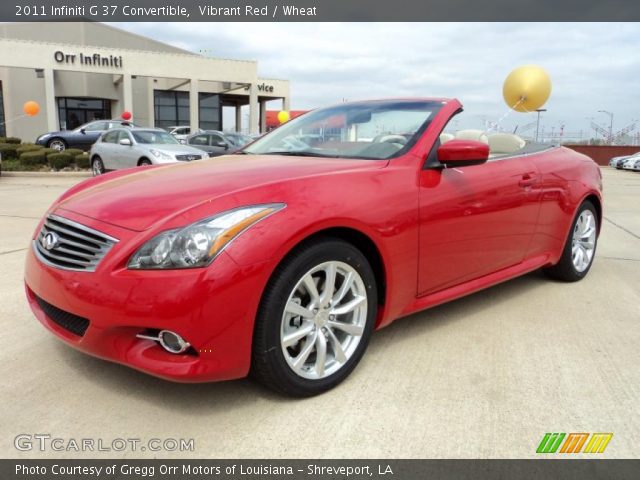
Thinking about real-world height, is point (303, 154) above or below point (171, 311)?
above

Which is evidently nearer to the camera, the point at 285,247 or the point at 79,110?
the point at 285,247

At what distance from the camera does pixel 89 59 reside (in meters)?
28.6

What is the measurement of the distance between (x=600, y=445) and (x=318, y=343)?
4.07ft

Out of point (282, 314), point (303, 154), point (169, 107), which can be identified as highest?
point (169, 107)

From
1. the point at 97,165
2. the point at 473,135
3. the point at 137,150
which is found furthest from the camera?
the point at 97,165

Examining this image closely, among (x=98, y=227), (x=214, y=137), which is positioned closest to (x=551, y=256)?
(x=98, y=227)

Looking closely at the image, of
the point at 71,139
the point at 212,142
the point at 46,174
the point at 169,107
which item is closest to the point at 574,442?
the point at 212,142

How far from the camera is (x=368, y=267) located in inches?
104

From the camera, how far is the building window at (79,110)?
33.1 metres

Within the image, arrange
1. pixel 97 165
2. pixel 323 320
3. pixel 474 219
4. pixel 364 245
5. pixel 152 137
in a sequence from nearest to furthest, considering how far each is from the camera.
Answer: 1. pixel 323 320
2. pixel 364 245
3. pixel 474 219
4. pixel 152 137
5. pixel 97 165

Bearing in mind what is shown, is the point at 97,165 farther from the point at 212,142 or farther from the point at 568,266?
the point at 568,266

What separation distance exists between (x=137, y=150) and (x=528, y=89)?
9024 mm

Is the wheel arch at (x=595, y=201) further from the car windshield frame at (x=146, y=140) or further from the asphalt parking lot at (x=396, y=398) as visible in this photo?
the car windshield frame at (x=146, y=140)
